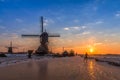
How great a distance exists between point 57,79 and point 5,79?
4242 millimetres

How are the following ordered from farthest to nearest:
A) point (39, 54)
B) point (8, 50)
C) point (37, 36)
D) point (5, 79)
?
point (8, 50), point (37, 36), point (39, 54), point (5, 79)

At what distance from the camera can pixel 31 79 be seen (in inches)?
724

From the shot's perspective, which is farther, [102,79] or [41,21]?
[41,21]

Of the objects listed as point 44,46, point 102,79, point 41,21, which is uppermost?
point 41,21

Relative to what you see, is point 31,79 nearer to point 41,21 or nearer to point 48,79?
point 48,79

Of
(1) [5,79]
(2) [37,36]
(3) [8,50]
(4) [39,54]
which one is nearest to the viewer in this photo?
(1) [5,79]

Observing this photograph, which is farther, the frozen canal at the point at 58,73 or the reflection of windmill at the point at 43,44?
the reflection of windmill at the point at 43,44

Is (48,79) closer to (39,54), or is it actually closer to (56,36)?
(39,54)

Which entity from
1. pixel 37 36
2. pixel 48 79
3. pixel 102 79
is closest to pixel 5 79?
pixel 48 79

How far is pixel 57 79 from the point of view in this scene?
1847cm

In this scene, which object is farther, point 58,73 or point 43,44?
point 43,44

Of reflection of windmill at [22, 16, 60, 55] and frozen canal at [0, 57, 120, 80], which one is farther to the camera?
reflection of windmill at [22, 16, 60, 55]

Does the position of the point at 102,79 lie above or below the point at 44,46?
below

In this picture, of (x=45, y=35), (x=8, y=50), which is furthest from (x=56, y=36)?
(x=8, y=50)
